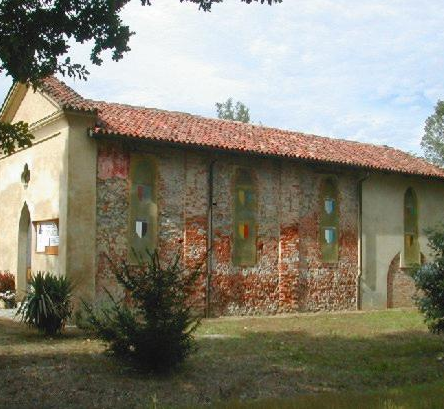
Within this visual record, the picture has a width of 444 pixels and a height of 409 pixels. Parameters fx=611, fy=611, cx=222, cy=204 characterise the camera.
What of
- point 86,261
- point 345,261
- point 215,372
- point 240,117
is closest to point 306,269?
point 345,261

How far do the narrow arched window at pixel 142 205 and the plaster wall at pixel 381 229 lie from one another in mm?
8187

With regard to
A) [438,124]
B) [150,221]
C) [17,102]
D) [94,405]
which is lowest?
[94,405]

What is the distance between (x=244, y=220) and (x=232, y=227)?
529 mm

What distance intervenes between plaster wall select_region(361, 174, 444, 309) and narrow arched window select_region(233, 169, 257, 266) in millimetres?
4776

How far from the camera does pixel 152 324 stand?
9344 millimetres

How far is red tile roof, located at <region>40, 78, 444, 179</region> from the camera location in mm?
16672

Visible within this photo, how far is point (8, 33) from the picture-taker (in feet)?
27.6

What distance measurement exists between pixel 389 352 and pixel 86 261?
25.9ft

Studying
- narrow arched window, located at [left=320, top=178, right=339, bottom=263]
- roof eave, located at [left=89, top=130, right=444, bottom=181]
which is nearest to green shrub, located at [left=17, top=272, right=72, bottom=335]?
roof eave, located at [left=89, top=130, right=444, bottom=181]

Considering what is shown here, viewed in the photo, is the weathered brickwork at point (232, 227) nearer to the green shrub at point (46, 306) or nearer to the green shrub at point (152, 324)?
the green shrub at point (46, 306)

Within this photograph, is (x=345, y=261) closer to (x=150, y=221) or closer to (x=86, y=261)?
(x=150, y=221)

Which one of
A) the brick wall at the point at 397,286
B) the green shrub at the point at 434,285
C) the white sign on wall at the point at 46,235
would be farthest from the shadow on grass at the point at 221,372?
the brick wall at the point at 397,286

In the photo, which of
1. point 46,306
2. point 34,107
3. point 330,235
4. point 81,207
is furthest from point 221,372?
point 34,107

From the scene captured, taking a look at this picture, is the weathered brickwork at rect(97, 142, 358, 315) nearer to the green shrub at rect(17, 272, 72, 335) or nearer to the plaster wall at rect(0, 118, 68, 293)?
the plaster wall at rect(0, 118, 68, 293)
